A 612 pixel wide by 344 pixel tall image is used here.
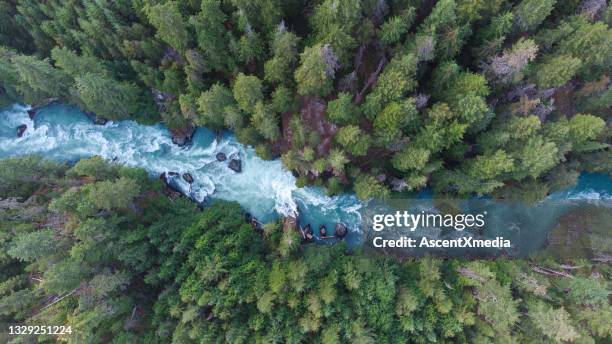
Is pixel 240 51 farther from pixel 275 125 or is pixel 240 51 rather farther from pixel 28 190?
pixel 28 190

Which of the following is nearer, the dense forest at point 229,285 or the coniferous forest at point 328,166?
the dense forest at point 229,285

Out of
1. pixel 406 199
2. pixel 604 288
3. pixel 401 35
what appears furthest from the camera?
pixel 406 199

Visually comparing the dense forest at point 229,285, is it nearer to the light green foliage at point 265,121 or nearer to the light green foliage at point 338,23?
the light green foliage at point 265,121

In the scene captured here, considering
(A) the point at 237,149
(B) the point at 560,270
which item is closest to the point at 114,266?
(A) the point at 237,149

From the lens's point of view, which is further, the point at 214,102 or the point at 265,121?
the point at 214,102

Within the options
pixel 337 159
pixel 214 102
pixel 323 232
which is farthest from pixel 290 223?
pixel 214 102

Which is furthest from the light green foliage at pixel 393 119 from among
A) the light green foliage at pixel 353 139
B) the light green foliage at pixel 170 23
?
the light green foliage at pixel 170 23

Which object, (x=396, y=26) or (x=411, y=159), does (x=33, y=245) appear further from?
(x=396, y=26)
